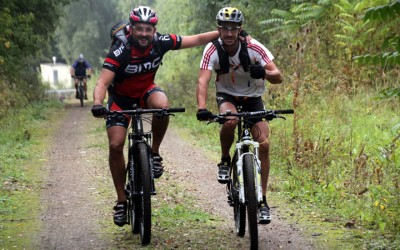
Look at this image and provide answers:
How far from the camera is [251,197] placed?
20.1ft

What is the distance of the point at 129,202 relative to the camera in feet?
23.8

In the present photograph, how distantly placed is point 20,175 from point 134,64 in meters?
5.02

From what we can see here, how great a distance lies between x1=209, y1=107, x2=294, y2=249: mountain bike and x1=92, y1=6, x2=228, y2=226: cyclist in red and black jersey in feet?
Result: 3.06

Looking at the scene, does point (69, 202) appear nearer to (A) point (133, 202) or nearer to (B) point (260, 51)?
(A) point (133, 202)

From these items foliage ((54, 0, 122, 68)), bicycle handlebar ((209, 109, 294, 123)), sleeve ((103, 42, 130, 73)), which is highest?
foliage ((54, 0, 122, 68))

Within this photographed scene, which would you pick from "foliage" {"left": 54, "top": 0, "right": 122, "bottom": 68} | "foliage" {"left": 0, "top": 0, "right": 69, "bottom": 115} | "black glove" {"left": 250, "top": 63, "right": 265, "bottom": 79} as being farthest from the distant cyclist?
"foliage" {"left": 54, "top": 0, "right": 122, "bottom": 68}

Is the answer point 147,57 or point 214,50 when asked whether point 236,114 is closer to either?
point 214,50

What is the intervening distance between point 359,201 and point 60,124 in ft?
46.1

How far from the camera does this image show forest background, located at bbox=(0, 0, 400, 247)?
7.59 meters

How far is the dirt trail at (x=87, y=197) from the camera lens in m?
7.10

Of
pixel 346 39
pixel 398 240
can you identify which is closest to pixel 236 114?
pixel 398 240

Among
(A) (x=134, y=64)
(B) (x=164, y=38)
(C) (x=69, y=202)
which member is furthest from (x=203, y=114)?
(C) (x=69, y=202)

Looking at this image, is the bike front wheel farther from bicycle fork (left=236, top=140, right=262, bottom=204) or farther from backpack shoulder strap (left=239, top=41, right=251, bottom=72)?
backpack shoulder strap (left=239, top=41, right=251, bottom=72)

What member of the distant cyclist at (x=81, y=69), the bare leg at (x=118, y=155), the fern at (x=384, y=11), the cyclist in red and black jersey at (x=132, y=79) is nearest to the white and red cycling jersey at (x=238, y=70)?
the cyclist in red and black jersey at (x=132, y=79)
